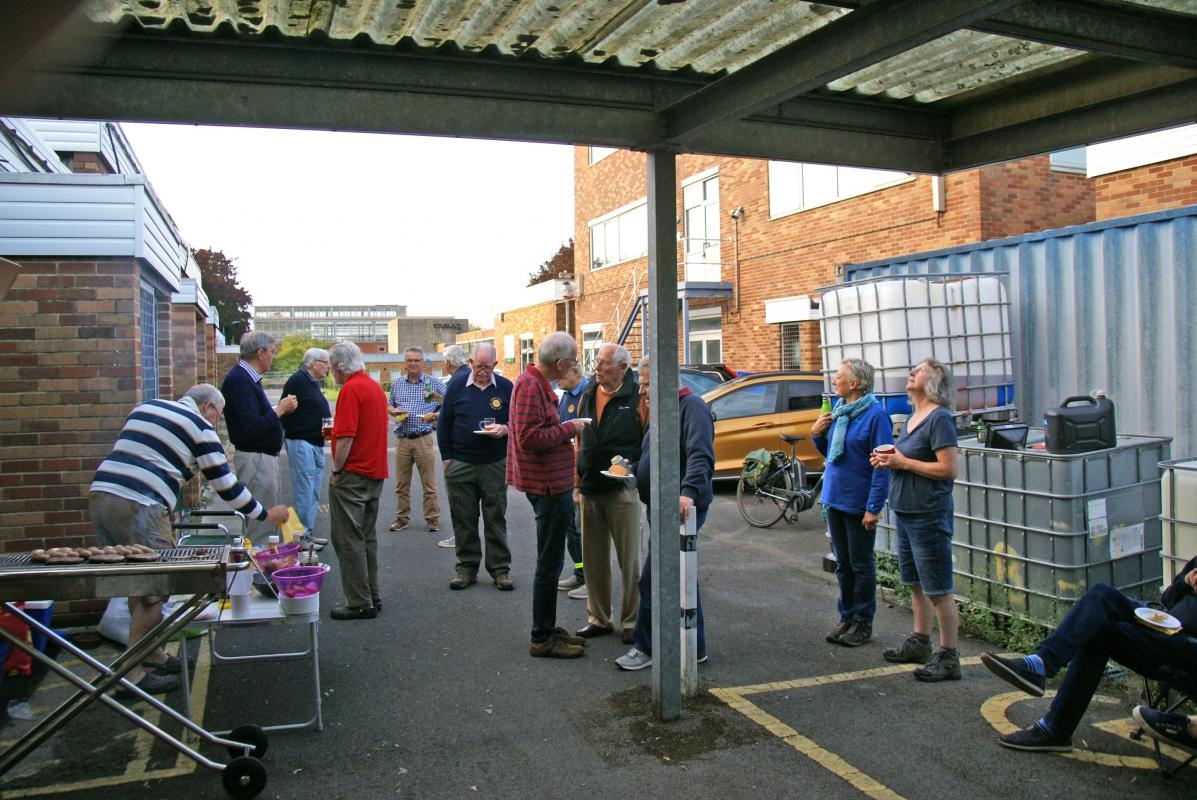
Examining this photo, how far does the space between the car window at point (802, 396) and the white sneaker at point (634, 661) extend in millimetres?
7106

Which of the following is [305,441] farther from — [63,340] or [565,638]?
[565,638]

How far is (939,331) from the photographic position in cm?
838

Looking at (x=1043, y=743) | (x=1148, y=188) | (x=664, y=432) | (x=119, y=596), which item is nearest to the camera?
(x=119, y=596)

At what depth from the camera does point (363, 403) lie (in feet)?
21.2

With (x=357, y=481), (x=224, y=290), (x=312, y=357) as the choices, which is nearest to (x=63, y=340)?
(x=357, y=481)

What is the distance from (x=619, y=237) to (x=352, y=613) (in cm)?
2041

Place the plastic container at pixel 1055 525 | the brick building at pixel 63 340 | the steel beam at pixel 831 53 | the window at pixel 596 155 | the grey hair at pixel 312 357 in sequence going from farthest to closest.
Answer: the window at pixel 596 155 < the grey hair at pixel 312 357 < the brick building at pixel 63 340 < the plastic container at pixel 1055 525 < the steel beam at pixel 831 53

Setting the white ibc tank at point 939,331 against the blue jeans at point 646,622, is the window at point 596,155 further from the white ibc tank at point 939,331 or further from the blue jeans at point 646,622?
the blue jeans at point 646,622

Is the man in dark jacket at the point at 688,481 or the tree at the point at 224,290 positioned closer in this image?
the man in dark jacket at the point at 688,481

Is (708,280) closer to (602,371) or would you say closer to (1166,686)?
(602,371)

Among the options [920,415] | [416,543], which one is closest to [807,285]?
→ [416,543]

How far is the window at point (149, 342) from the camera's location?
7.78 m

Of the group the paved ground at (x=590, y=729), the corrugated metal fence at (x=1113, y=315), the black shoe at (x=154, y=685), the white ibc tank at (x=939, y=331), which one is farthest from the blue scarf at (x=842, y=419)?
the black shoe at (x=154, y=685)

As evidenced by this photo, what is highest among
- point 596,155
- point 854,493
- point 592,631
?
point 596,155
